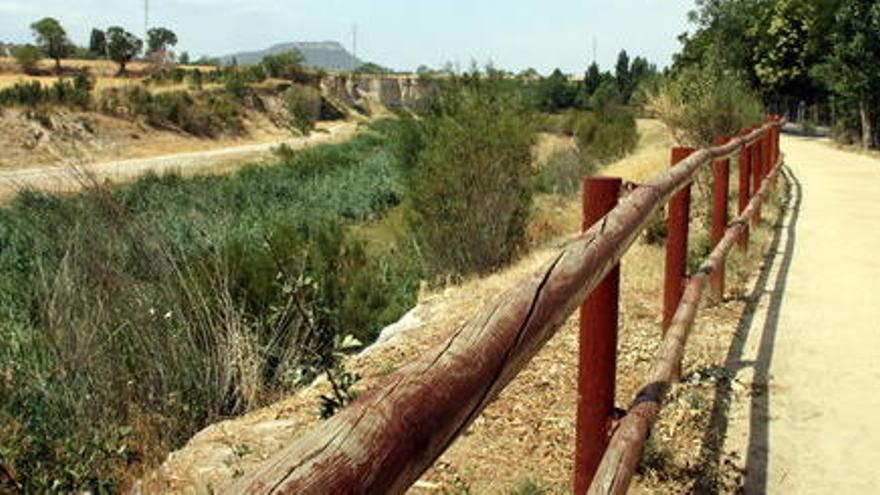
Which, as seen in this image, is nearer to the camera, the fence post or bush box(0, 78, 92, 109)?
the fence post

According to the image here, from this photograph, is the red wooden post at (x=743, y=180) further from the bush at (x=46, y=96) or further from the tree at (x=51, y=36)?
the tree at (x=51, y=36)

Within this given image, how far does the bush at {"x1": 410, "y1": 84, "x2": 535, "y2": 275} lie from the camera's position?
46.3ft

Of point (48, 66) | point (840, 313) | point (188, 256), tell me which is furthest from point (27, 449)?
point (48, 66)

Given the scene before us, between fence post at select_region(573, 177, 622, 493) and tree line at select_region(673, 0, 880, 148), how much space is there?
25962 millimetres

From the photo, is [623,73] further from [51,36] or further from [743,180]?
[743,180]

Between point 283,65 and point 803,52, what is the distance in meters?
55.8

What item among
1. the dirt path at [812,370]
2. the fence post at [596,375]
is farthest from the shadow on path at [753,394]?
the fence post at [596,375]

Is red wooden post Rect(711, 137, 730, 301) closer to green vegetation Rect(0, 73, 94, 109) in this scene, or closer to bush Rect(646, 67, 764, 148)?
bush Rect(646, 67, 764, 148)

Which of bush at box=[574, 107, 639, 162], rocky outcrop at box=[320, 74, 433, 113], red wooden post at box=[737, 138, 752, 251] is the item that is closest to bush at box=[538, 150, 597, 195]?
bush at box=[574, 107, 639, 162]

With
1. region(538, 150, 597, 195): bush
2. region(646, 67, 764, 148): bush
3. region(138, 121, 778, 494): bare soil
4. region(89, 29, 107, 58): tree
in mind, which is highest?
region(89, 29, 107, 58): tree

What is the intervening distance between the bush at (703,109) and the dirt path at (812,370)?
5423mm

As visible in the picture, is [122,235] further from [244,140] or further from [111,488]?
[244,140]

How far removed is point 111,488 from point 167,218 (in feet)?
15.2

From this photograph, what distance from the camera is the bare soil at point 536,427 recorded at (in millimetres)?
4262
